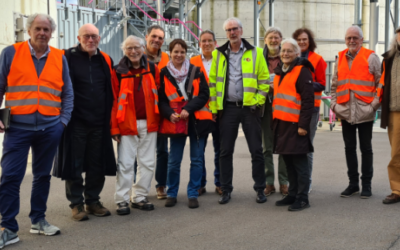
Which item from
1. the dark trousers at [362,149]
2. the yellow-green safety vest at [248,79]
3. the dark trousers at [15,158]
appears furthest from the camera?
the dark trousers at [362,149]

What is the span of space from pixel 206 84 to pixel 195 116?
1.33 ft

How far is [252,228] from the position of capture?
4992mm

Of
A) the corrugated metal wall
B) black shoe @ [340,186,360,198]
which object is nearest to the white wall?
black shoe @ [340,186,360,198]

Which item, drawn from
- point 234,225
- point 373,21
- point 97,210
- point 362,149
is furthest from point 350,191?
point 373,21

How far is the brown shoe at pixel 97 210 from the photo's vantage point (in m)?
5.49

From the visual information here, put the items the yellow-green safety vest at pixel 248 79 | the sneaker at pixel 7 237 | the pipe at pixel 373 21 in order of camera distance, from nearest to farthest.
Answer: the sneaker at pixel 7 237 → the yellow-green safety vest at pixel 248 79 → the pipe at pixel 373 21

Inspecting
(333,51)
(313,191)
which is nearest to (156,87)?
(313,191)

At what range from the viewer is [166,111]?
5.83 m

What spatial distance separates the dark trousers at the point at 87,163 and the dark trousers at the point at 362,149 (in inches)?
122

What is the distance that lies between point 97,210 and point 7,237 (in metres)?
1.19

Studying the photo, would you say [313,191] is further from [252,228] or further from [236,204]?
[252,228]

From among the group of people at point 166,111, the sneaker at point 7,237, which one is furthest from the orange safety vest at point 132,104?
the sneaker at point 7,237

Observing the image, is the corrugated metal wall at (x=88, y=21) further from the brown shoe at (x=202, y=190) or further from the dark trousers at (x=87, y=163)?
the dark trousers at (x=87, y=163)

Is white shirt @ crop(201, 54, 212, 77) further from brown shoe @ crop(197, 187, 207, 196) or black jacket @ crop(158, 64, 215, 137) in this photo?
brown shoe @ crop(197, 187, 207, 196)
